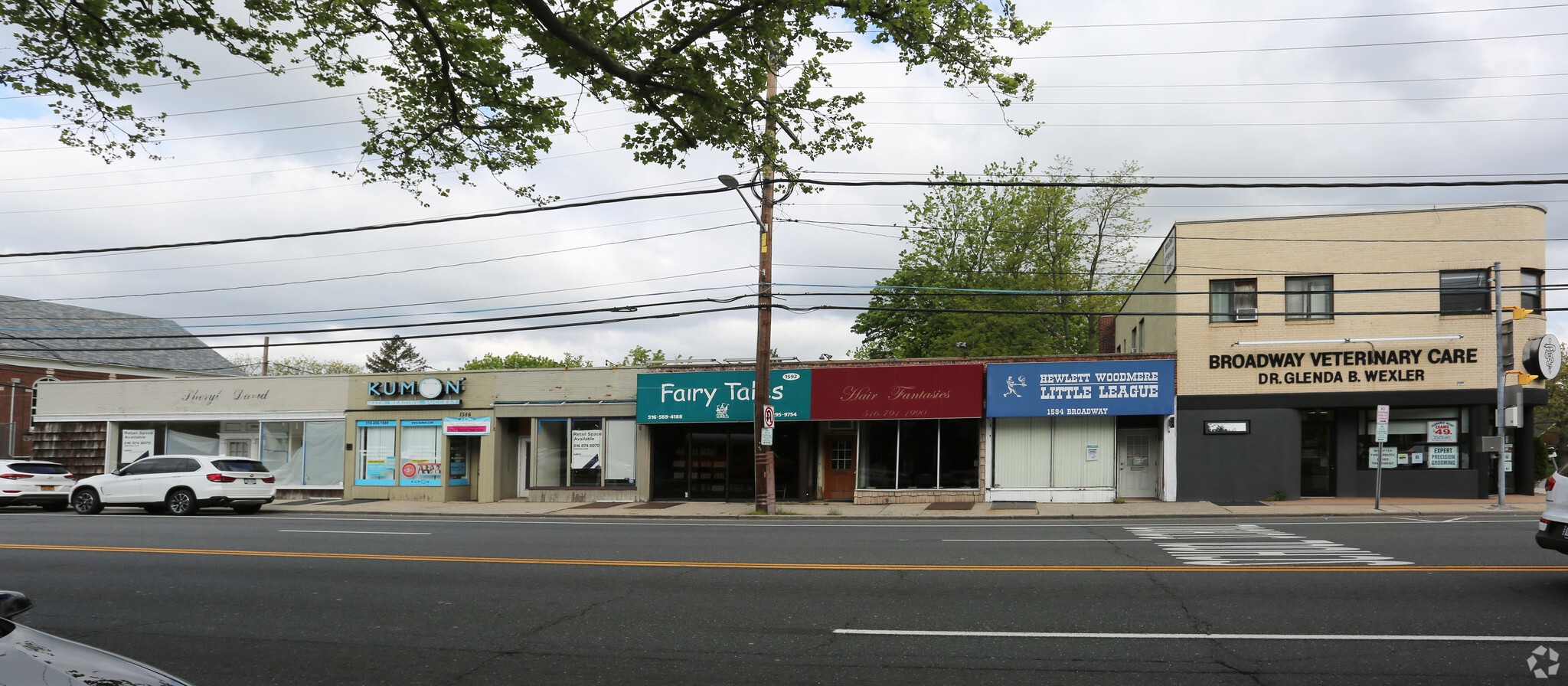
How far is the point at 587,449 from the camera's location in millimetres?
27078

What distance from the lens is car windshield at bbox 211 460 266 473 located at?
2198cm

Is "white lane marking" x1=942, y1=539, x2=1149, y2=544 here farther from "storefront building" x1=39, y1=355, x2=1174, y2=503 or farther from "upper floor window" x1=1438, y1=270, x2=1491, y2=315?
"upper floor window" x1=1438, y1=270, x2=1491, y2=315

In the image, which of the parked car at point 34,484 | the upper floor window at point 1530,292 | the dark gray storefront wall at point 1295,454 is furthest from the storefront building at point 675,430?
the upper floor window at point 1530,292

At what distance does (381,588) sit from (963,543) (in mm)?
7827

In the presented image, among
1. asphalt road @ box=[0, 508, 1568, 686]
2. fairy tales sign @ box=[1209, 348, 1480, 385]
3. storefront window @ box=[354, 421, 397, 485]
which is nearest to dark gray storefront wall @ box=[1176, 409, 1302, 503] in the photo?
fairy tales sign @ box=[1209, 348, 1480, 385]

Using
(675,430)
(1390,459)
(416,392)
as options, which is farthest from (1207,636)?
(416,392)

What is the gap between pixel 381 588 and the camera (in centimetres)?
1005

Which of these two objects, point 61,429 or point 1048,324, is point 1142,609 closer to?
point 1048,324

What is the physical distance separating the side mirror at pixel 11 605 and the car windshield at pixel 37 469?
25030 mm

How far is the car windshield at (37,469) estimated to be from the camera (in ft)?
77.7

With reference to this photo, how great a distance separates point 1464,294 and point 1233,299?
199 inches

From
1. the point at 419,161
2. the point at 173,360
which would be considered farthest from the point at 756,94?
the point at 173,360

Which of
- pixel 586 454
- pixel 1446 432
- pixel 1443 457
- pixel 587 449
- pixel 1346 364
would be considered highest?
pixel 1346 364

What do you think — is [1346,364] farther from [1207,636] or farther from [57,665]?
[57,665]
